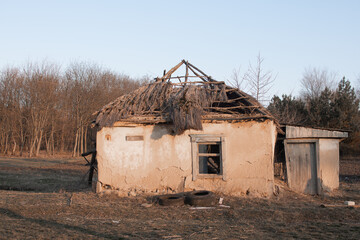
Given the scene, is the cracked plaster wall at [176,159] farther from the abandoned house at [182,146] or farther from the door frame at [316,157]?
the door frame at [316,157]

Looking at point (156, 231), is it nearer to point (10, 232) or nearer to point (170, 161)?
point (10, 232)

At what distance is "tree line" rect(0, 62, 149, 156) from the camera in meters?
30.8

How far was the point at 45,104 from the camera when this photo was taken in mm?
30734

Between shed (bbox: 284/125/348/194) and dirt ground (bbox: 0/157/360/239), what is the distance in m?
0.79

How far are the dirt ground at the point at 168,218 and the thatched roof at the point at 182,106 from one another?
2.52 meters

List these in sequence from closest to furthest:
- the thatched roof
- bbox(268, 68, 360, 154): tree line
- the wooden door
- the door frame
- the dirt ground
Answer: the dirt ground < the thatched roof < the door frame < the wooden door < bbox(268, 68, 360, 154): tree line

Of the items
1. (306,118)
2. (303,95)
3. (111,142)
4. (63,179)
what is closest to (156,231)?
(111,142)

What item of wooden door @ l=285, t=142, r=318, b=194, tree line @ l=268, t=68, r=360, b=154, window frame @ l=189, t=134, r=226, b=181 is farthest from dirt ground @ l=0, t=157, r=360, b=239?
tree line @ l=268, t=68, r=360, b=154

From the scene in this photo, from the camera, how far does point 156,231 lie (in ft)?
21.8

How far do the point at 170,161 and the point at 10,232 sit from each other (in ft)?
17.1

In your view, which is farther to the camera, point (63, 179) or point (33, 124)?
point (33, 124)

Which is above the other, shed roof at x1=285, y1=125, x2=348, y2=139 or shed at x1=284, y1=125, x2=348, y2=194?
shed roof at x1=285, y1=125, x2=348, y2=139

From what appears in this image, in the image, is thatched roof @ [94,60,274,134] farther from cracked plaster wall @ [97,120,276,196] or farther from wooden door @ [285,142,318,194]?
wooden door @ [285,142,318,194]

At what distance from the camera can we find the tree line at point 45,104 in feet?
101
